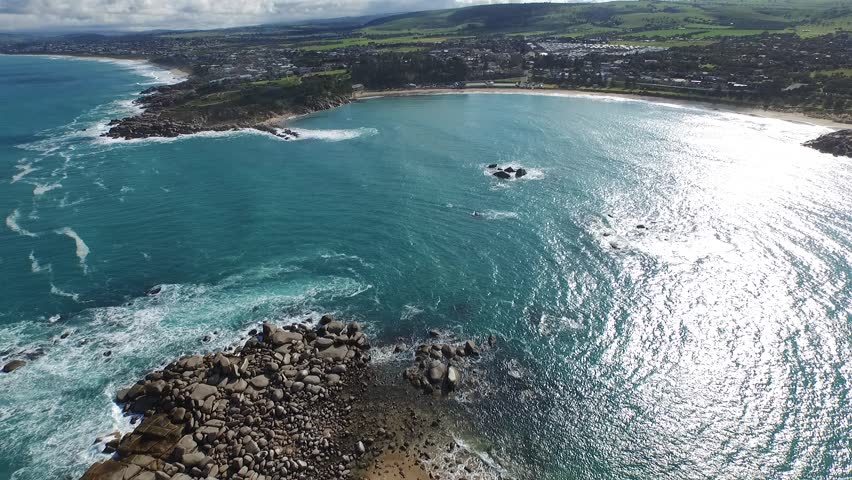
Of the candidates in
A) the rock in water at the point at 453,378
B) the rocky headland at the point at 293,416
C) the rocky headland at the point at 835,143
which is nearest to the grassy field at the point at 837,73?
the rocky headland at the point at 835,143

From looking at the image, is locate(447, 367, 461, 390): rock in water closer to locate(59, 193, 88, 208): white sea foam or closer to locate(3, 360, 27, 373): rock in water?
locate(3, 360, 27, 373): rock in water

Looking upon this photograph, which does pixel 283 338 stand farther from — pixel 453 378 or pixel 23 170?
pixel 23 170

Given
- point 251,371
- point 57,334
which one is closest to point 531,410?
point 251,371

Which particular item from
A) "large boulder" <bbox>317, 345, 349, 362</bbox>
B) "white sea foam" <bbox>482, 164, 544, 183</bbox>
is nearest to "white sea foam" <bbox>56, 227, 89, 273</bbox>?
"large boulder" <bbox>317, 345, 349, 362</bbox>

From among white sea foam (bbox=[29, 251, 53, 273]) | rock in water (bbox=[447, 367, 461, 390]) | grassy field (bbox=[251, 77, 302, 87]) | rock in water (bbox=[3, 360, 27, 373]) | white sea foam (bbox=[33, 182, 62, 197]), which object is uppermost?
grassy field (bbox=[251, 77, 302, 87])

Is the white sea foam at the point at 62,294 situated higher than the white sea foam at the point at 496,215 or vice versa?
the white sea foam at the point at 62,294

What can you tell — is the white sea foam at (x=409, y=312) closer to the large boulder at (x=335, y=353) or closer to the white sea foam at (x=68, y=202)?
the large boulder at (x=335, y=353)
